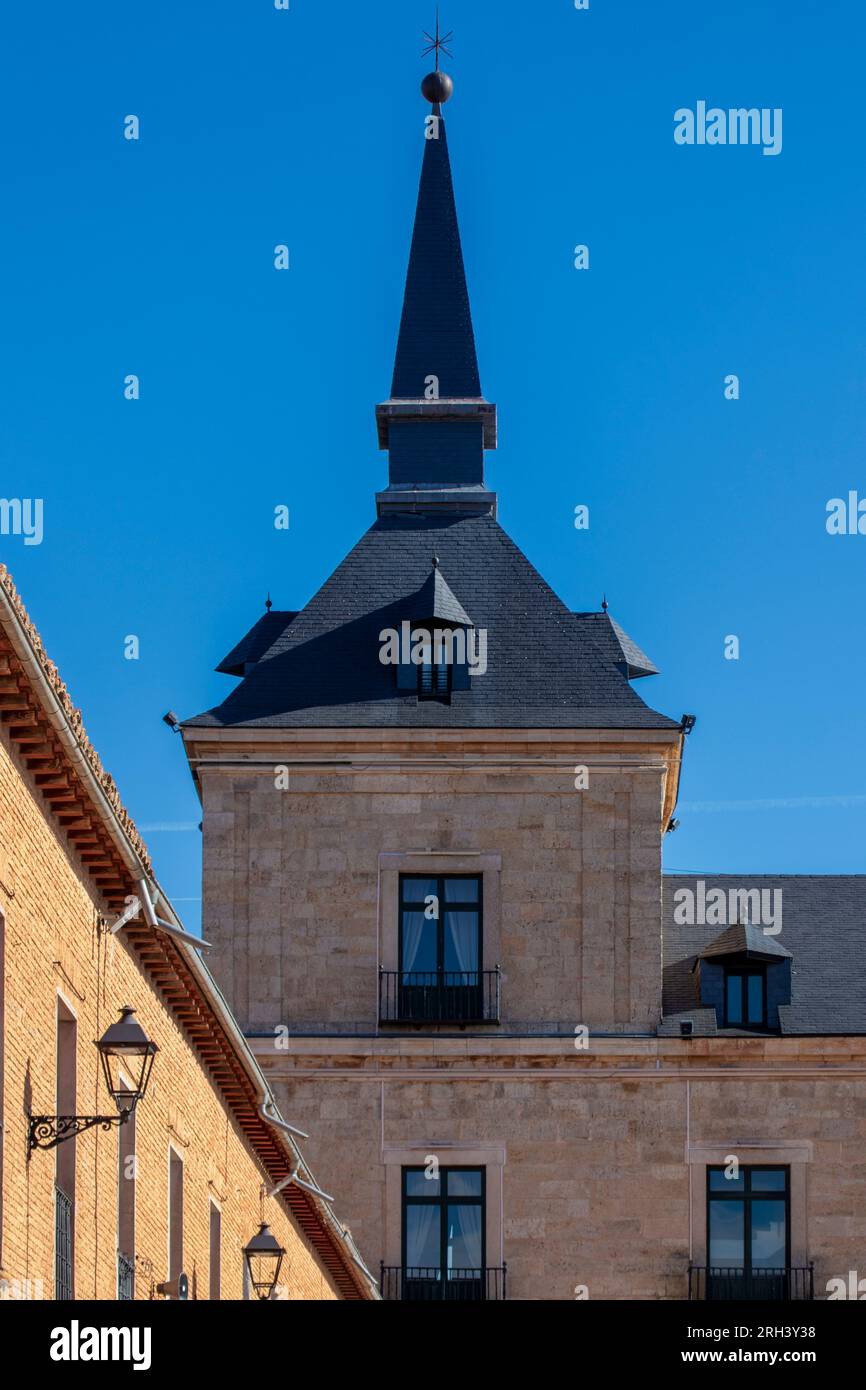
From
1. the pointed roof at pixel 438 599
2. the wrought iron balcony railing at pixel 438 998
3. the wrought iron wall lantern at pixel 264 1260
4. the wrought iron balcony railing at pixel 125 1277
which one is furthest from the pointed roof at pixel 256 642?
the wrought iron balcony railing at pixel 125 1277

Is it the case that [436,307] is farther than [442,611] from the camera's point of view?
Yes

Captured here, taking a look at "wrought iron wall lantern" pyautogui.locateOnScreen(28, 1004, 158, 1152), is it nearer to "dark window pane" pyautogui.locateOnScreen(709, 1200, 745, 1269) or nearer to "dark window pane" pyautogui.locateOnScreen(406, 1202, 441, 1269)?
"dark window pane" pyautogui.locateOnScreen(406, 1202, 441, 1269)

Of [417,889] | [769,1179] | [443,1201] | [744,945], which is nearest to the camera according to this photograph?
[443,1201]

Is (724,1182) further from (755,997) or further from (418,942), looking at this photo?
(418,942)

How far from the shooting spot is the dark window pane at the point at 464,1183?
141ft

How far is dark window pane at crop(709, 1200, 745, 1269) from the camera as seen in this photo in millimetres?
42906

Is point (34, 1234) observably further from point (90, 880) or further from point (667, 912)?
point (667, 912)

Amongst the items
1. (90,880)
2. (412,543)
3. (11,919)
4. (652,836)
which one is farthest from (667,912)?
(11,919)

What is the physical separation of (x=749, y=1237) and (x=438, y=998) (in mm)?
5336

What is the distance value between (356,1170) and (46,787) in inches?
958

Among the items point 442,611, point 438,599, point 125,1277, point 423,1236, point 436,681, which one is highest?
point 438,599

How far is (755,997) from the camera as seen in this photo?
44.4m

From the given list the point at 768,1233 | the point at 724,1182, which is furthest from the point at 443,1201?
the point at 768,1233

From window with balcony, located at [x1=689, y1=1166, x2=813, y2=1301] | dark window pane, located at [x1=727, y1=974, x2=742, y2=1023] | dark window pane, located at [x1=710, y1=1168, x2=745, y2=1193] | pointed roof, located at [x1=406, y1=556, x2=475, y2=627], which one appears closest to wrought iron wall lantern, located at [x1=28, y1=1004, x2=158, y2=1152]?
window with balcony, located at [x1=689, y1=1166, x2=813, y2=1301]
